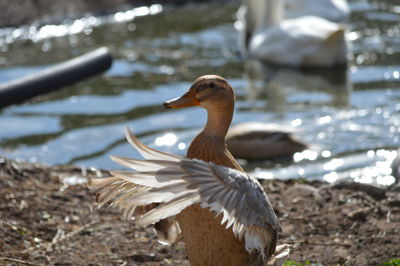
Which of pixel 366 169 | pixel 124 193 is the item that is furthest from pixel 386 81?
pixel 124 193

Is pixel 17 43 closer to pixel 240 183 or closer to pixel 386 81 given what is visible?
pixel 386 81

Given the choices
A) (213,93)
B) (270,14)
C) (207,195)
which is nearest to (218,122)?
(213,93)

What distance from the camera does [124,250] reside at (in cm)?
475

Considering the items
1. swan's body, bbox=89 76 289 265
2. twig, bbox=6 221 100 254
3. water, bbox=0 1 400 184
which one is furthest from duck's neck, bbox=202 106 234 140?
water, bbox=0 1 400 184

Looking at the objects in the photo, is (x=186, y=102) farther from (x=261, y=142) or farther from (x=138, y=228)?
(x=261, y=142)

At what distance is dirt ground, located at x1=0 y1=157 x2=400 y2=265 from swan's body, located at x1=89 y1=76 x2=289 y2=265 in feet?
2.45

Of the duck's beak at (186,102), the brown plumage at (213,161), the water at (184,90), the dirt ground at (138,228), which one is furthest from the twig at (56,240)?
the water at (184,90)

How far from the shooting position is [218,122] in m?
3.78

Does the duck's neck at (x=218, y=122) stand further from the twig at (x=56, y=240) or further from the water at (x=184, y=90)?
the water at (x=184, y=90)

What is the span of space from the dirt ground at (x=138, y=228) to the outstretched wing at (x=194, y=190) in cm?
126

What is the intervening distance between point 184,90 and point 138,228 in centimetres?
420

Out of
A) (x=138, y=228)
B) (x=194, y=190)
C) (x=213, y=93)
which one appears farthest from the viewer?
(x=138, y=228)

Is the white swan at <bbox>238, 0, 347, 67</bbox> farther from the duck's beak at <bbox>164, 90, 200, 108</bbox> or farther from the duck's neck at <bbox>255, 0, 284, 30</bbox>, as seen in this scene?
the duck's beak at <bbox>164, 90, 200, 108</bbox>

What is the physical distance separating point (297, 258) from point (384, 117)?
12.6 ft
